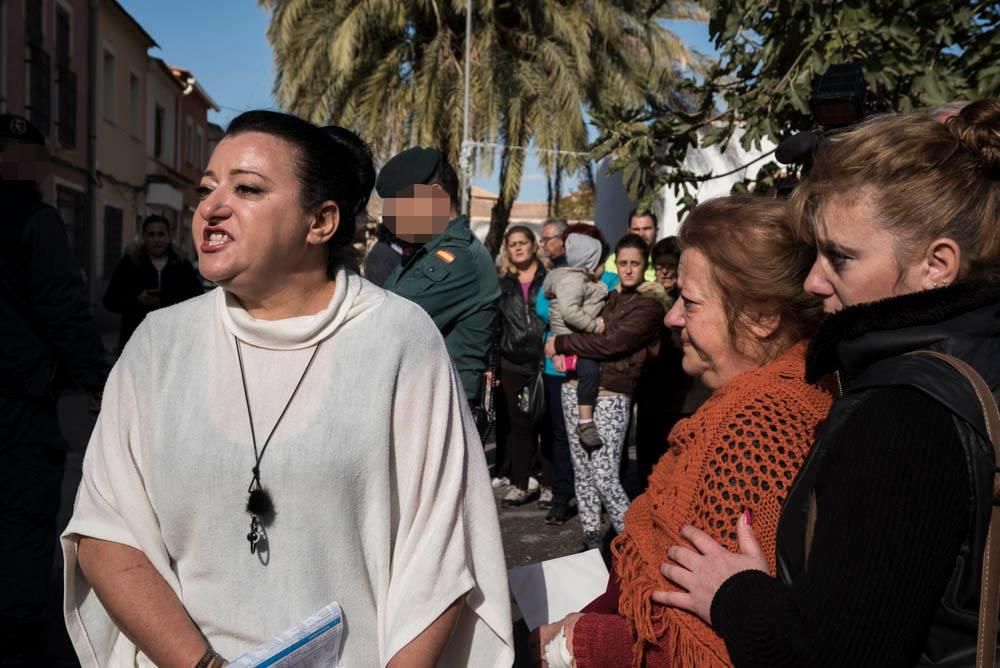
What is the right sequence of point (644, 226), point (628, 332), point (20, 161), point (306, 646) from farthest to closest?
point (644, 226), point (628, 332), point (20, 161), point (306, 646)

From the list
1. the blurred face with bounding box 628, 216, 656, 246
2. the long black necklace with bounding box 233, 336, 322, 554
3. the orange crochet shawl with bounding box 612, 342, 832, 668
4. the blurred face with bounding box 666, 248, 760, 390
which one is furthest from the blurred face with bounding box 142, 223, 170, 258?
the orange crochet shawl with bounding box 612, 342, 832, 668

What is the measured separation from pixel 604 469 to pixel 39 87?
50.5 ft

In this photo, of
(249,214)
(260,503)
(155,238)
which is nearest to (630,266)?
(249,214)

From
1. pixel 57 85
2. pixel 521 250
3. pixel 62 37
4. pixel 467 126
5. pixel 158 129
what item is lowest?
pixel 521 250

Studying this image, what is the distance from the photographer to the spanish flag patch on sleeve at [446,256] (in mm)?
3373

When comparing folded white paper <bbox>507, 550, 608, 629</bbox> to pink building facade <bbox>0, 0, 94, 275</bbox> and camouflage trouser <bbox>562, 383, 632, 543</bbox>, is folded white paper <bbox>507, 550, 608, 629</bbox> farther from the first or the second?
pink building facade <bbox>0, 0, 94, 275</bbox>

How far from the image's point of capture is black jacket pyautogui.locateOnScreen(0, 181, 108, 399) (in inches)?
124

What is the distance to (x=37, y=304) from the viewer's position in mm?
3250

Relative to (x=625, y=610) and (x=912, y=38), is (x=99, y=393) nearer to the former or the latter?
(x=625, y=610)

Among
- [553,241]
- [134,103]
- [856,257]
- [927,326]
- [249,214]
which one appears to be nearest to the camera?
[927,326]

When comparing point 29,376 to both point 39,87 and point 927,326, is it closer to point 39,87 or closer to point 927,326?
point 927,326

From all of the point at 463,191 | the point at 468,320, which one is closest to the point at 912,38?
the point at 468,320

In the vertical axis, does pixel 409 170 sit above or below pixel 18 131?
below

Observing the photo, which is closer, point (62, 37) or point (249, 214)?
point (249, 214)
